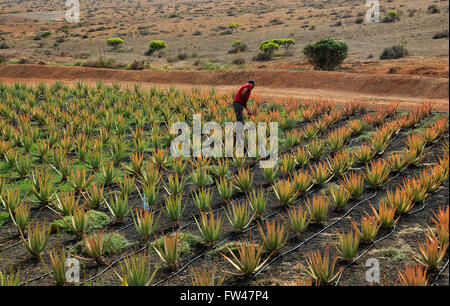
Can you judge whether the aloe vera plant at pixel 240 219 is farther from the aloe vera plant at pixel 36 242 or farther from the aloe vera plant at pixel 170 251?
the aloe vera plant at pixel 36 242

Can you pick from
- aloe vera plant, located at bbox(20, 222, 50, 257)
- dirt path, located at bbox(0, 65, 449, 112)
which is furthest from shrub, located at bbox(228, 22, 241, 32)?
aloe vera plant, located at bbox(20, 222, 50, 257)

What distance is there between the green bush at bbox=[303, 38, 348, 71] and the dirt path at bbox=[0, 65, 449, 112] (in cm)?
369

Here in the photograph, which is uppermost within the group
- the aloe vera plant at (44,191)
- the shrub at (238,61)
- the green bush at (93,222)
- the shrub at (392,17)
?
the shrub at (392,17)

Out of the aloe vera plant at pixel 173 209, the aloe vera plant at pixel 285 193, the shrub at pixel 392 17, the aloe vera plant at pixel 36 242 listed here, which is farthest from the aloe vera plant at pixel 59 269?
the shrub at pixel 392 17

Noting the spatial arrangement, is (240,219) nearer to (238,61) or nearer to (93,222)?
(93,222)

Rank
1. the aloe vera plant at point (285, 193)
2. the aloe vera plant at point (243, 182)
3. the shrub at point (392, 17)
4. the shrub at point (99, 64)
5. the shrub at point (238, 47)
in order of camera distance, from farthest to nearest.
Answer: the shrub at point (392, 17) < the shrub at point (238, 47) < the shrub at point (99, 64) < the aloe vera plant at point (243, 182) < the aloe vera plant at point (285, 193)

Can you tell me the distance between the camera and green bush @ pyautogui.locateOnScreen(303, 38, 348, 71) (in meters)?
21.9

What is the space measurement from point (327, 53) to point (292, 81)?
4.31 meters

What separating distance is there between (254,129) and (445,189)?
15.3 ft

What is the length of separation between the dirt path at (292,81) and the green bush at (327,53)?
3688 millimetres

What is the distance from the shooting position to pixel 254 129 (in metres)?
10.1

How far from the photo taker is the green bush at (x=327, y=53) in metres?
21.9
